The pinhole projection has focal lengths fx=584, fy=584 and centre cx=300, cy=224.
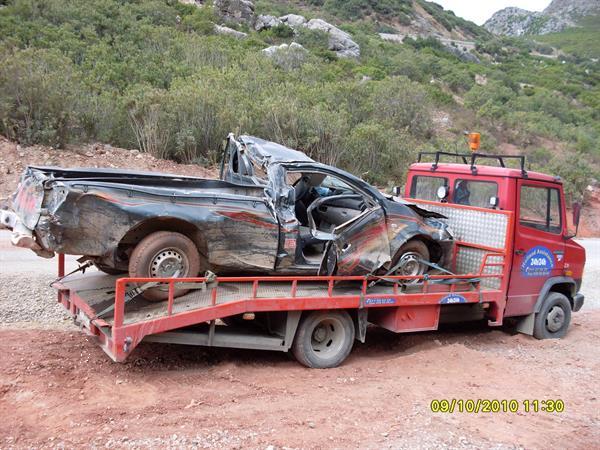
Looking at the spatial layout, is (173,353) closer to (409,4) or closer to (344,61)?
(344,61)

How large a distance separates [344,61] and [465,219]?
3521cm

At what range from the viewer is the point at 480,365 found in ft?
21.4

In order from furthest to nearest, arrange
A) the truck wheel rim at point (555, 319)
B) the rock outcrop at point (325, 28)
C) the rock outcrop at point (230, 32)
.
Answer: the rock outcrop at point (325, 28) → the rock outcrop at point (230, 32) → the truck wheel rim at point (555, 319)

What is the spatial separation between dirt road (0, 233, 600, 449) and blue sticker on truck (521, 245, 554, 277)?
0.98 metres

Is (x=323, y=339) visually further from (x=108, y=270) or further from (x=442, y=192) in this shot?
(x=442, y=192)

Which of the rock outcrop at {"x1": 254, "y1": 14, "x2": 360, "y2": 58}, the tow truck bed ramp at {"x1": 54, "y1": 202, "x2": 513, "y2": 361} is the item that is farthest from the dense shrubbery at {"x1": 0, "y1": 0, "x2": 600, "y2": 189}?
the tow truck bed ramp at {"x1": 54, "y1": 202, "x2": 513, "y2": 361}

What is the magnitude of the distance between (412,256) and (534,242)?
1.76 metres

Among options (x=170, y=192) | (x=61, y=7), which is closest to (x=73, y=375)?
(x=170, y=192)

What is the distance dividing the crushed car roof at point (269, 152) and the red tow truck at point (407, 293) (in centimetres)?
136

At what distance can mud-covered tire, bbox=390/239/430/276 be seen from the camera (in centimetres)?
693

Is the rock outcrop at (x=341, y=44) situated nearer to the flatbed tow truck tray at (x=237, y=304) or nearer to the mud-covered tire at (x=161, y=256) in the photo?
the flatbed tow truck tray at (x=237, y=304)

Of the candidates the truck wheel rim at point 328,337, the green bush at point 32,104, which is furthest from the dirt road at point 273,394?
the green bush at point 32,104

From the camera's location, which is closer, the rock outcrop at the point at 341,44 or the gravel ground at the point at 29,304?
the gravel ground at the point at 29,304

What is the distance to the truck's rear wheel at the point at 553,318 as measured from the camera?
7898mm
